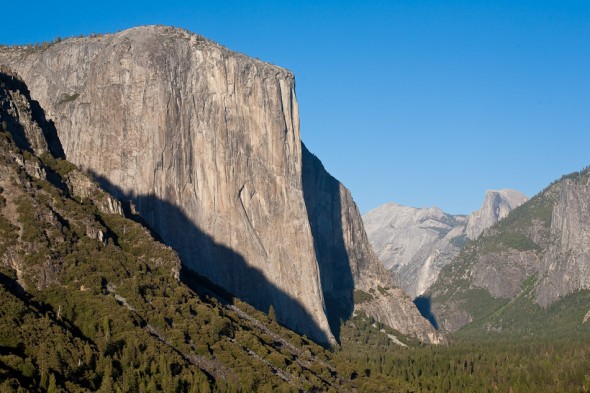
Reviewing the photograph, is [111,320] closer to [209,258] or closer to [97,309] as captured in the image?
[97,309]

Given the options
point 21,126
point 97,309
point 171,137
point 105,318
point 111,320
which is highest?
point 171,137

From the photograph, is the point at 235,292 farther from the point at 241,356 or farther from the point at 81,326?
the point at 81,326

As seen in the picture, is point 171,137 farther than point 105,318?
Yes

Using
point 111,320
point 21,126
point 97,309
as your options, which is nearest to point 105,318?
point 111,320

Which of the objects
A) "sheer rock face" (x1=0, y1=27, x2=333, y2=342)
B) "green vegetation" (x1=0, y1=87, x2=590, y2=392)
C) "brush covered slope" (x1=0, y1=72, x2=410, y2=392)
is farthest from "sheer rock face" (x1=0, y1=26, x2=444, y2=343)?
"brush covered slope" (x1=0, y1=72, x2=410, y2=392)

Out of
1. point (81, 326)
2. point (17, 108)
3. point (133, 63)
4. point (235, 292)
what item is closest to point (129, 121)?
point (133, 63)

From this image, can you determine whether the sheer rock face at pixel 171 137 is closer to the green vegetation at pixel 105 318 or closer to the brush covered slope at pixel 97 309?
the brush covered slope at pixel 97 309
